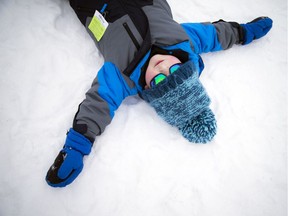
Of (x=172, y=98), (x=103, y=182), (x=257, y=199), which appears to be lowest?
(x=257, y=199)

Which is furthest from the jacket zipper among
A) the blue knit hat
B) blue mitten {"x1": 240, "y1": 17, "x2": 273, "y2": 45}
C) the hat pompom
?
blue mitten {"x1": 240, "y1": 17, "x2": 273, "y2": 45}

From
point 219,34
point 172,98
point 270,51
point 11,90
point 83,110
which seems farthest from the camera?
point 270,51

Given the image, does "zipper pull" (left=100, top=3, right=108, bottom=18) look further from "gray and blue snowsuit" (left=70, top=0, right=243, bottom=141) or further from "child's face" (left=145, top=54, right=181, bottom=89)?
"child's face" (left=145, top=54, right=181, bottom=89)

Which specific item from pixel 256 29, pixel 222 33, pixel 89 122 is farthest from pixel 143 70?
pixel 256 29

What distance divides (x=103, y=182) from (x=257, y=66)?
1.23 meters

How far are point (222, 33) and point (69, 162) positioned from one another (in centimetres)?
117

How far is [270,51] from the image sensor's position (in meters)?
1.51

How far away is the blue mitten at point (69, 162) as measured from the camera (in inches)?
39.0

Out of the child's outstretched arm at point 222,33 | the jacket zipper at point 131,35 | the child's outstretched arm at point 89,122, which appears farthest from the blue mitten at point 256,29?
the child's outstretched arm at point 89,122

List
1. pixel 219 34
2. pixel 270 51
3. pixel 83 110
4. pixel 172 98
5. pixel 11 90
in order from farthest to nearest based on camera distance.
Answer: pixel 270 51
pixel 219 34
pixel 11 90
pixel 83 110
pixel 172 98

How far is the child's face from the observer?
1057 millimetres

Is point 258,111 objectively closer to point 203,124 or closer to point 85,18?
point 203,124

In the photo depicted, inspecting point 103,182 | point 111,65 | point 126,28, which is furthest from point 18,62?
point 103,182

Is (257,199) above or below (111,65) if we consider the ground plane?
below
